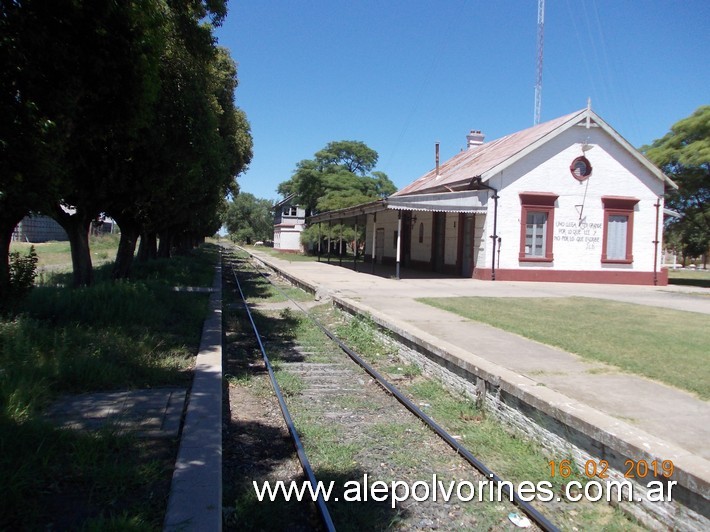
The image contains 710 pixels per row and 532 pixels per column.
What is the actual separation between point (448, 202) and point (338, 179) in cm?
2714

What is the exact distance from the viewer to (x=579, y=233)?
23.0 meters

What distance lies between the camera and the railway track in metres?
3.89

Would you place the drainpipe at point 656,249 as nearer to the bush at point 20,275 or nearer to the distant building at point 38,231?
the bush at point 20,275

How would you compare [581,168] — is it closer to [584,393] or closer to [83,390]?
[584,393]

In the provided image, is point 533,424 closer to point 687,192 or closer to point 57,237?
point 687,192

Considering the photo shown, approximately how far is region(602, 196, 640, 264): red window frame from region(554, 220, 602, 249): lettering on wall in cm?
39

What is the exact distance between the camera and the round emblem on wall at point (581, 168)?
2284 centimetres

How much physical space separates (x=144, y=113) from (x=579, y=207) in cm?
1988

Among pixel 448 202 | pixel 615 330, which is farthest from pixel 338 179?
pixel 615 330

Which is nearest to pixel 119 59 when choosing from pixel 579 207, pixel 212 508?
pixel 212 508

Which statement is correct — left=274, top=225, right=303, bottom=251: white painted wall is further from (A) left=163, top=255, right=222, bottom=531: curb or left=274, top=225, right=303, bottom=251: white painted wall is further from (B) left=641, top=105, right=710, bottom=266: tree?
(A) left=163, top=255, right=222, bottom=531: curb

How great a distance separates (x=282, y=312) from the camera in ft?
46.1
